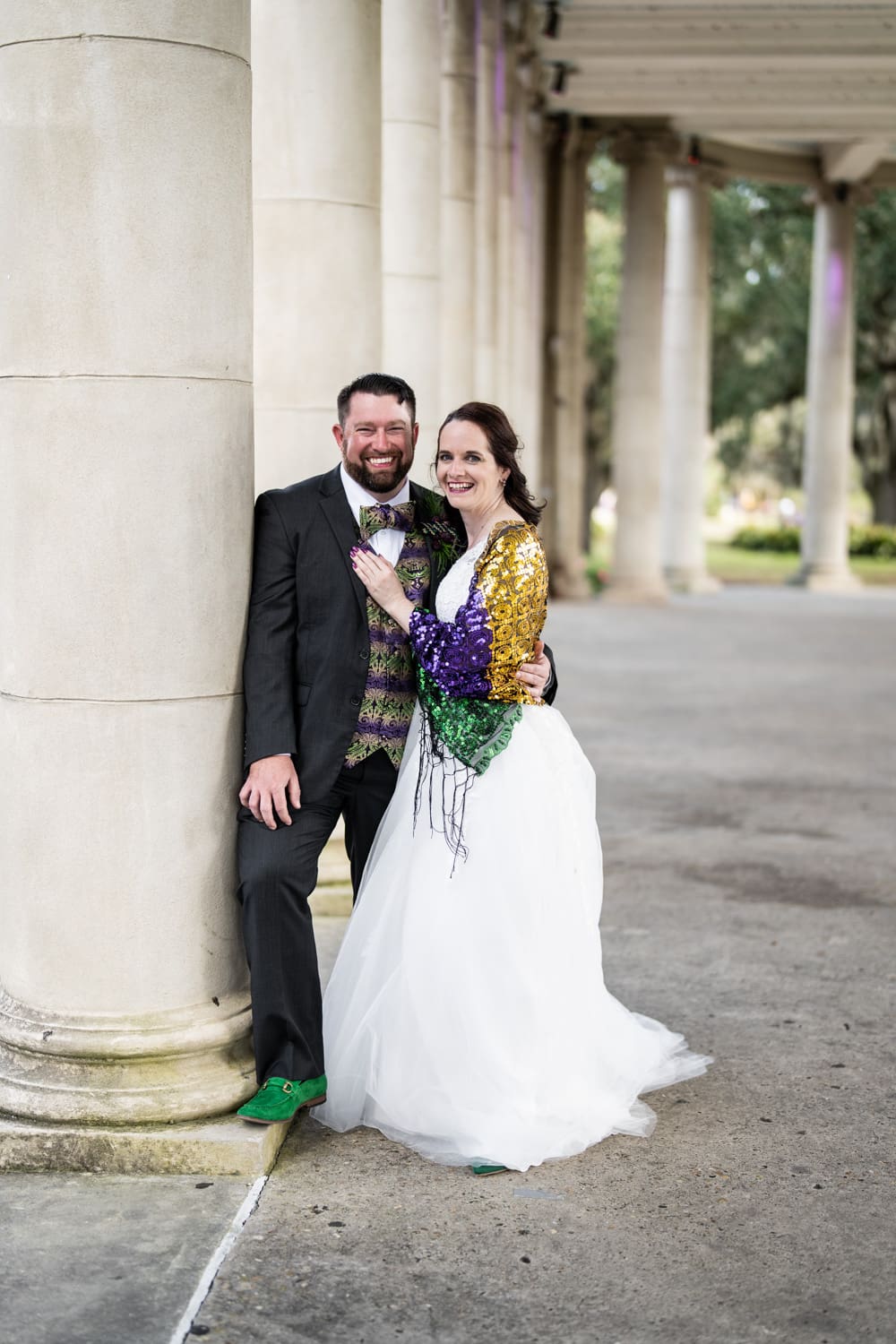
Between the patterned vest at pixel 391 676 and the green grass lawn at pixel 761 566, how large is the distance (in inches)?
1316

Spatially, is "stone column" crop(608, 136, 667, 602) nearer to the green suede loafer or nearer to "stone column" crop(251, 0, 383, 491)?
"stone column" crop(251, 0, 383, 491)

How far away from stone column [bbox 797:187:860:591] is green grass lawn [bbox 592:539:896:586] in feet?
7.19

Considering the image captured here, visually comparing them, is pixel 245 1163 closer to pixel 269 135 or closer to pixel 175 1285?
pixel 175 1285

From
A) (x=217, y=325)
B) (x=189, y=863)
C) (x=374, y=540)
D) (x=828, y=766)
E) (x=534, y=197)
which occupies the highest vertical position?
(x=534, y=197)

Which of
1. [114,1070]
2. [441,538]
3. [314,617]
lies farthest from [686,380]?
[114,1070]

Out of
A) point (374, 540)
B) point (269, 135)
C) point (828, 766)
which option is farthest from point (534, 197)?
point (374, 540)

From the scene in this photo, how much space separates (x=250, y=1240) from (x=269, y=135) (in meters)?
5.97

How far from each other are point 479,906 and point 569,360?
31884 millimetres

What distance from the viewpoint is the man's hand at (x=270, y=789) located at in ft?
19.4

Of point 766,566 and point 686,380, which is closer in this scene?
point 686,380

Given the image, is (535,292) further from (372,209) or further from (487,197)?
(372,209)

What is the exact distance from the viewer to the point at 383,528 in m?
6.14

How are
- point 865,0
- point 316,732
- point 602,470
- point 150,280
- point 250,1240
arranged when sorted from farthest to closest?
1. point 602,470
2. point 865,0
3. point 316,732
4. point 150,280
5. point 250,1240

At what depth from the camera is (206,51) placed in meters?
5.57
